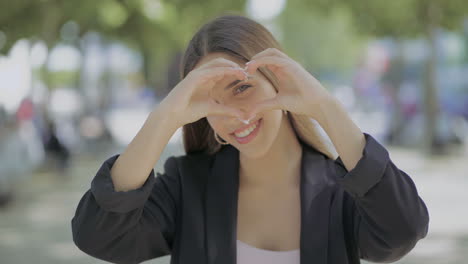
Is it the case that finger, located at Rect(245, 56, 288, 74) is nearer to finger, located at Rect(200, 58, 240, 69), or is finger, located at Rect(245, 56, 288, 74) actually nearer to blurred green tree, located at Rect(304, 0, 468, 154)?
finger, located at Rect(200, 58, 240, 69)

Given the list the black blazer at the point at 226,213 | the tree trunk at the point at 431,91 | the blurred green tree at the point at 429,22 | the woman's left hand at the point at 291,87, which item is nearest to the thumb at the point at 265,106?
the woman's left hand at the point at 291,87

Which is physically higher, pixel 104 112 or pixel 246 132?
pixel 104 112

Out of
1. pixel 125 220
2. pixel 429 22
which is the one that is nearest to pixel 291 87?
pixel 125 220

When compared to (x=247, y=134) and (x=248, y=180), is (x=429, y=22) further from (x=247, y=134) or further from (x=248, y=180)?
(x=247, y=134)

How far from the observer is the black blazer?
178 centimetres

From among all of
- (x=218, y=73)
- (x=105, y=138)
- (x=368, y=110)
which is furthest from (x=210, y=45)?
(x=368, y=110)

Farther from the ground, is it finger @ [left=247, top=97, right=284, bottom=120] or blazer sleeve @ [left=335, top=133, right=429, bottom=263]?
finger @ [left=247, top=97, right=284, bottom=120]

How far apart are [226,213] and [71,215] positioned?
7165 mm

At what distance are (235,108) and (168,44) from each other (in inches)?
852

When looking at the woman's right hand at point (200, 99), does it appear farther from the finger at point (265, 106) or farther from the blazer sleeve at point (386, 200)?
the blazer sleeve at point (386, 200)

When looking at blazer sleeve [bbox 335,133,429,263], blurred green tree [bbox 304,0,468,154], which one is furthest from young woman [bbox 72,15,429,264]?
blurred green tree [bbox 304,0,468,154]

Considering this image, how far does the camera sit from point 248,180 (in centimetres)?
227

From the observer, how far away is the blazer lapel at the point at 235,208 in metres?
1.99

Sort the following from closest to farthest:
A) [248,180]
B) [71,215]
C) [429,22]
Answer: [248,180], [71,215], [429,22]
